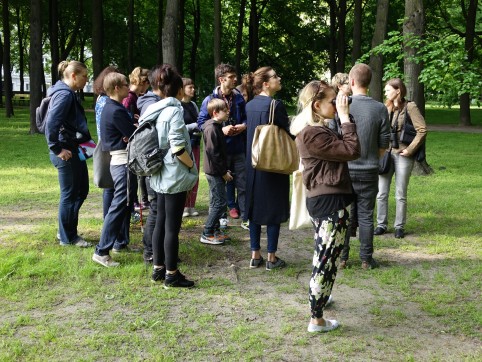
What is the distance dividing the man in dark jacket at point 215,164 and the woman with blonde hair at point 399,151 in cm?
202

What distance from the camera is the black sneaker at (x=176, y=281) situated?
5.34 metres

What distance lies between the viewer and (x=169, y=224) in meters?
5.26

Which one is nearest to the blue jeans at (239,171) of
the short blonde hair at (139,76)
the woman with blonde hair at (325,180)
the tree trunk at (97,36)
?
the short blonde hair at (139,76)

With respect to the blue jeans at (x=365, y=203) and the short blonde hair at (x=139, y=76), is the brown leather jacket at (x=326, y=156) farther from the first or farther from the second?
the short blonde hair at (x=139, y=76)

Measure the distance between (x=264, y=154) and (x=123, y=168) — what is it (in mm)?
1476

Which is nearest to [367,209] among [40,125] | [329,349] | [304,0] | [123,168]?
[329,349]

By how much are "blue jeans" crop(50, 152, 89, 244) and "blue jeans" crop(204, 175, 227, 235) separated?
56.9 inches

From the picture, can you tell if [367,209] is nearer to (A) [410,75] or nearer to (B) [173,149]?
(B) [173,149]

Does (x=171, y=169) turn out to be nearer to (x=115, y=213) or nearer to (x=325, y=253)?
(x=115, y=213)

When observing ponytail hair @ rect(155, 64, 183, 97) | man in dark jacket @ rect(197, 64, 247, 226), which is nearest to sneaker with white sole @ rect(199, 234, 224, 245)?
man in dark jacket @ rect(197, 64, 247, 226)

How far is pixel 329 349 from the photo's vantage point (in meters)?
4.12

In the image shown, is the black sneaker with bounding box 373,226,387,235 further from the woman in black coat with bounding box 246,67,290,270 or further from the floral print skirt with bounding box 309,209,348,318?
the floral print skirt with bounding box 309,209,348,318

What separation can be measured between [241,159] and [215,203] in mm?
938

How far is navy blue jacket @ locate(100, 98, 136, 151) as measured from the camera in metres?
5.91
